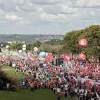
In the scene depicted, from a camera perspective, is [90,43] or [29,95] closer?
[29,95]

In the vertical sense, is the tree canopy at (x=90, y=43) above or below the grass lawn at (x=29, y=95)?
above

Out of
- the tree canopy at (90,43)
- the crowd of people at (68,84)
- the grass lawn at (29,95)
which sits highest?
the tree canopy at (90,43)

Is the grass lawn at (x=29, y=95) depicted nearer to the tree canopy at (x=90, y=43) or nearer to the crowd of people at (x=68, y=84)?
the crowd of people at (x=68, y=84)

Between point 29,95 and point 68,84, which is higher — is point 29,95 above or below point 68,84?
below

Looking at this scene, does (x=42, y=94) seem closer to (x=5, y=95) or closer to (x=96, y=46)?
(x=5, y=95)

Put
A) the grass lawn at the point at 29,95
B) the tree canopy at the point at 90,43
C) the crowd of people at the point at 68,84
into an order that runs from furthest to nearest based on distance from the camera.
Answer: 1. the tree canopy at the point at 90,43
2. the crowd of people at the point at 68,84
3. the grass lawn at the point at 29,95

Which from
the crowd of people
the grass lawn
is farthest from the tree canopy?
the grass lawn

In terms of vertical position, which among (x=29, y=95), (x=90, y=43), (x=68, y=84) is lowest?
(x=29, y=95)

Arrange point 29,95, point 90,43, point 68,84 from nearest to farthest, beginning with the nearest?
point 29,95 < point 68,84 < point 90,43

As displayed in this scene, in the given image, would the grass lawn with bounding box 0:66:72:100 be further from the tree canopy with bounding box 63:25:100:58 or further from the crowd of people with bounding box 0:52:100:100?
the tree canopy with bounding box 63:25:100:58

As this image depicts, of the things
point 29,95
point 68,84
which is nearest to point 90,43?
point 68,84

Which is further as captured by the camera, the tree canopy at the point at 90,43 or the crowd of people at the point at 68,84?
the tree canopy at the point at 90,43

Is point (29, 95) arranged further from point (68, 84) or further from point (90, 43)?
point (90, 43)

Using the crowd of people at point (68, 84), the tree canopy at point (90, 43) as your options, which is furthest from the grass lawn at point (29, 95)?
the tree canopy at point (90, 43)
